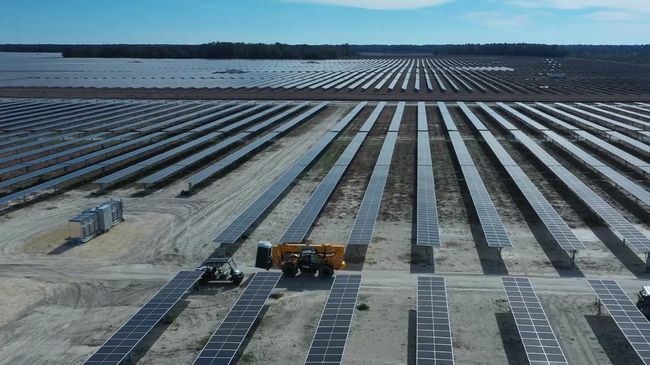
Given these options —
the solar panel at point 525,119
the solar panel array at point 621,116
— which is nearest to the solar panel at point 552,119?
the solar panel at point 525,119

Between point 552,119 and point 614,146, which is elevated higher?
point 552,119

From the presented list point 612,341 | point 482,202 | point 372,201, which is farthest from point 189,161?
point 612,341

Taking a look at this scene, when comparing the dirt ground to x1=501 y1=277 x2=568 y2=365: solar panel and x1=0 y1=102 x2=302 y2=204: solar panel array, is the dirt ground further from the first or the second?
x1=0 y1=102 x2=302 y2=204: solar panel array

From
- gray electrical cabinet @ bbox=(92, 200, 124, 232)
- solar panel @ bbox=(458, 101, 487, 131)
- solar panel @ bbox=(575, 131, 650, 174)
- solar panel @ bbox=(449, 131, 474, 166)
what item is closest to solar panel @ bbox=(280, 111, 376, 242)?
solar panel @ bbox=(449, 131, 474, 166)

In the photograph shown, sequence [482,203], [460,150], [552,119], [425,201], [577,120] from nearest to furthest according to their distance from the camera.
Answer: [482,203], [425,201], [460,150], [577,120], [552,119]

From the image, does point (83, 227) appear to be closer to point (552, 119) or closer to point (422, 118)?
point (422, 118)
